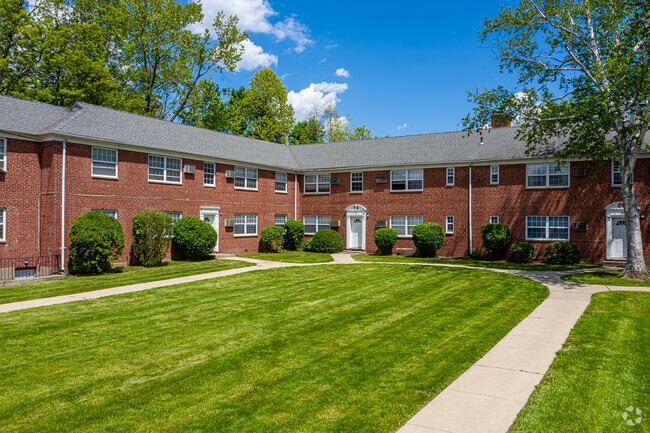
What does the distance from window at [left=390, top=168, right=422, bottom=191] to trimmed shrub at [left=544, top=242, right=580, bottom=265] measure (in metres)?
8.14

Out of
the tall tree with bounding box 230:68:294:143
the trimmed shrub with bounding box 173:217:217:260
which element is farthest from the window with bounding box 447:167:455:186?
the tall tree with bounding box 230:68:294:143

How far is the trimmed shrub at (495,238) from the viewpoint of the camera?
23.1 m

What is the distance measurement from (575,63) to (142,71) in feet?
103

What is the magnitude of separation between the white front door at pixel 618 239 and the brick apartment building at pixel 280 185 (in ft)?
0.18

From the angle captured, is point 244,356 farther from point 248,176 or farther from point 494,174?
point 494,174

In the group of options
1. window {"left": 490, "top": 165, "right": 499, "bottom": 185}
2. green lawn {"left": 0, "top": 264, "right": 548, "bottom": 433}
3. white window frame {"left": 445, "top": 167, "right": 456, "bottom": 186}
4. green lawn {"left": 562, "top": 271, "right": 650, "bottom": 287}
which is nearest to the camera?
green lawn {"left": 0, "top": 264, "right": 548, "bottom": 433}

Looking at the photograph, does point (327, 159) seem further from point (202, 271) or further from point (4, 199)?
point (4, 199)

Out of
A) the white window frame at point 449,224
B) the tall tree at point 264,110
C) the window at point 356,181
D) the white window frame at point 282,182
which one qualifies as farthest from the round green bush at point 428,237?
the tall tree at point 264,110

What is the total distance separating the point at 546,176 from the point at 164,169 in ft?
67.6

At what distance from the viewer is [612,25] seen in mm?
15898

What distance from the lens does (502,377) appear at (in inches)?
238

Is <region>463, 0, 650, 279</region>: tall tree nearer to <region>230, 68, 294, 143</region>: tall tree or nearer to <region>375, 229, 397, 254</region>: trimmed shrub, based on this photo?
<region>375, 229, 397, 254</region>: trimmed shrub

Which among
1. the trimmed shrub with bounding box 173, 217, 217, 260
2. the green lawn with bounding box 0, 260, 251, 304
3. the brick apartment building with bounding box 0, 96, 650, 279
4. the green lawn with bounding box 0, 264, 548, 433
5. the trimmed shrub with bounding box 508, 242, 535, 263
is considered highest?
the brick apartment building with bounding box 0, 96, 650, 279

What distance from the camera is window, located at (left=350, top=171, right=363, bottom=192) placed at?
93.8ft
